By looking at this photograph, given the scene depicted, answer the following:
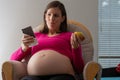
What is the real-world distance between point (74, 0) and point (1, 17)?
882 mm

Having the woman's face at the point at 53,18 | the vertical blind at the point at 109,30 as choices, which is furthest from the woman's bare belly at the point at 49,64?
the vertical blind at the point at 109,30

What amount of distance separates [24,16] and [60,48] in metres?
1.12

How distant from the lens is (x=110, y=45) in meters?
3.00

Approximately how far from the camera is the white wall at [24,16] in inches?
110

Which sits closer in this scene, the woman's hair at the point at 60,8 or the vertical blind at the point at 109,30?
the woman's hair at the point at 60,8

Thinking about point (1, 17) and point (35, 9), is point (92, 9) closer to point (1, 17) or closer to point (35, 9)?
point (35, 9)

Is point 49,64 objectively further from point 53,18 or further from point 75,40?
point 53,18

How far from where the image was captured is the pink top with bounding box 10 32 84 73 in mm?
1771

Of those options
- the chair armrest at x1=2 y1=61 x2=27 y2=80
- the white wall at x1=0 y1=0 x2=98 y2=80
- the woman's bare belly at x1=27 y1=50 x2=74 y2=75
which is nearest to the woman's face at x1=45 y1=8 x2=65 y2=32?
the woman's bare belly at x1=27 y1=50 x2=74 y2=75

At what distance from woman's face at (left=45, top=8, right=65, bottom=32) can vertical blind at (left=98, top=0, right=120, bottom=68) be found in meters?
1.16

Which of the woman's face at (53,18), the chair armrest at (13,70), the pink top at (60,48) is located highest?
the woman's face at (53,18)

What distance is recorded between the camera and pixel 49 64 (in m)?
1.68

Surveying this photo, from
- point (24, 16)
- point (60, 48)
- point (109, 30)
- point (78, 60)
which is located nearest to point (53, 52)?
point (60, 48)

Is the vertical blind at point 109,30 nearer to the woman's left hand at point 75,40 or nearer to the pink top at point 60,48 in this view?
the pink top at point 60,48
